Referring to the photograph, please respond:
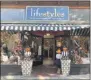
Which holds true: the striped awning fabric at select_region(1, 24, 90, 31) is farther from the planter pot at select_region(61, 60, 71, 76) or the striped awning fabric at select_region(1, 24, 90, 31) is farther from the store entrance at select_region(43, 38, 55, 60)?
the store entrance at select_region(43, 38, 55, 60)

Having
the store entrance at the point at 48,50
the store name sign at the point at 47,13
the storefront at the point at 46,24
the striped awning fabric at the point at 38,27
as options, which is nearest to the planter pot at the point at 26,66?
the storefront at the point at 46,24

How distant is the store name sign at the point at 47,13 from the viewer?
14172 mm

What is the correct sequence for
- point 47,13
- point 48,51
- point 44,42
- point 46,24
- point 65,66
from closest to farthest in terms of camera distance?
point 65,66 → point 46,24 → point 47,13 → point 44,42 → point 48,51

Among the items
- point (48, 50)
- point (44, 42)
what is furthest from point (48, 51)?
point (44, 42)

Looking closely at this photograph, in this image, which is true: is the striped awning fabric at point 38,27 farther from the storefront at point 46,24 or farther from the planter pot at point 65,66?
the planter pot at point 65,66

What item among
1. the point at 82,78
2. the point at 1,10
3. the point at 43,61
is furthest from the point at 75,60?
the point at 1,10

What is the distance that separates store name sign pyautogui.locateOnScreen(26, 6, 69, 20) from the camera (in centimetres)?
1417

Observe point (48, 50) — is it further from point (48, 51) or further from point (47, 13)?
point (47, 13)

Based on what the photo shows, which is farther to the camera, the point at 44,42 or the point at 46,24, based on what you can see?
the point at 44,42

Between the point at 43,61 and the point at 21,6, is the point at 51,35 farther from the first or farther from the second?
the point at 21,6

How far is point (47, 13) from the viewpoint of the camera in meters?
14.2

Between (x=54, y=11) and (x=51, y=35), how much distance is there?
371 cm

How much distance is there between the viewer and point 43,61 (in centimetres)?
1844

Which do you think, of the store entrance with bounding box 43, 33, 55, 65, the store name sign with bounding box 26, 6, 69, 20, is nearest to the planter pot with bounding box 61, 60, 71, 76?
the store name sign with bounding box 26, 6, 69, 20
